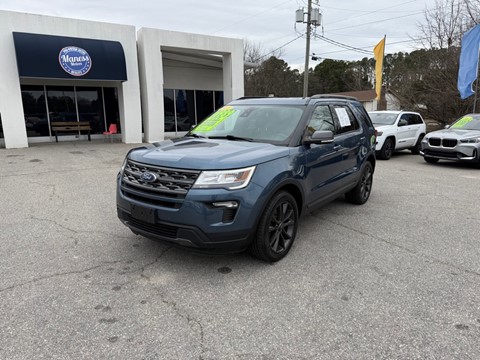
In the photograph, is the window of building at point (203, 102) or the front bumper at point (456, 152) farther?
the window of building at point (203, 102)

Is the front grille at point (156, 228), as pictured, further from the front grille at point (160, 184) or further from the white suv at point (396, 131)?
the white suv at point (396, 131)

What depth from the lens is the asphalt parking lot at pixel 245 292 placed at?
8.10 ft

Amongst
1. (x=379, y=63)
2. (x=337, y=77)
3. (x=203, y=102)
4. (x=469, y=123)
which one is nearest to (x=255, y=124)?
(x=469, y=123)

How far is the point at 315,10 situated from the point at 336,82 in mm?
42548

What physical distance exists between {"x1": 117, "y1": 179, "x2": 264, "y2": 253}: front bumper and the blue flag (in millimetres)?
15462

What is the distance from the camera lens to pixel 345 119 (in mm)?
5305

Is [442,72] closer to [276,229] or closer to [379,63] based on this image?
[379,63]

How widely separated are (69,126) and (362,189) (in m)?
13.8

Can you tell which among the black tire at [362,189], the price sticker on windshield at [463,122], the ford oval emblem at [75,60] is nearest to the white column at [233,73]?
the ford oval emblem at [75,60]

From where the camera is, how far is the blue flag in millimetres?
14281

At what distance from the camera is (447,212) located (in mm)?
5762

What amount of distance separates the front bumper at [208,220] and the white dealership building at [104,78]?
38.7 feet

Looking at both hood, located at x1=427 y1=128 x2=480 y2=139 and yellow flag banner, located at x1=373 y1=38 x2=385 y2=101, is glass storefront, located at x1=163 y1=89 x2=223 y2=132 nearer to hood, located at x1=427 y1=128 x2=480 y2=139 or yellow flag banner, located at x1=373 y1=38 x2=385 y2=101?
yellow flag banner, located at x1=373 y1=38 x2=385 y2=101

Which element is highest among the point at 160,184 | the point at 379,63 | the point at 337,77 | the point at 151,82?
the point at 337,77
